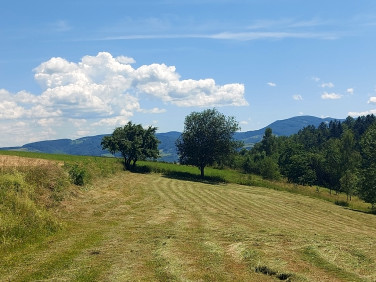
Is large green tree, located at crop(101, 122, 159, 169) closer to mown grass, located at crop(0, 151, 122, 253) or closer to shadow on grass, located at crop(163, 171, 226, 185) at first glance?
shadow on grass, located at crop(163, 171, 226, 185)

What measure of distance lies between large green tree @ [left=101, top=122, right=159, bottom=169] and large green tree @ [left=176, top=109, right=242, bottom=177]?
7607 mm

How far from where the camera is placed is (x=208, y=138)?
7050 centimetres

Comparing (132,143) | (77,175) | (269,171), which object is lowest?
(269,171)

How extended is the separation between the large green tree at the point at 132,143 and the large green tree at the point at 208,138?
7.61 meters

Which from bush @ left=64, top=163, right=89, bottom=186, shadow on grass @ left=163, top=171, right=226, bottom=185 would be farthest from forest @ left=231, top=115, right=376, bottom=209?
bush @ left=64, top=163, right=89, bottom=186

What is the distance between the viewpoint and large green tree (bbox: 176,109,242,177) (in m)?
70.4

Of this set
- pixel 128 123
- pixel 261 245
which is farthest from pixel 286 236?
pixel 128 123

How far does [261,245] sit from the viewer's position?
1395cm

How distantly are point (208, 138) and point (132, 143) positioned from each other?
17.3 m

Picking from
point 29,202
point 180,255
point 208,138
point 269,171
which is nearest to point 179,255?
point 180,255

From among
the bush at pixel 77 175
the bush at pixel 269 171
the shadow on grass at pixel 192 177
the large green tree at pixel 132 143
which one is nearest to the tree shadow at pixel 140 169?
the large green tree at pixel 132 143

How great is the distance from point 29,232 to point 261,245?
36.8 ft

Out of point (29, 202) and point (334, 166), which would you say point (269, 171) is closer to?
point (334, 166)

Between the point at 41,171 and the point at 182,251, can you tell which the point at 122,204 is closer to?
the point at 41,171
